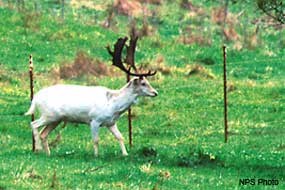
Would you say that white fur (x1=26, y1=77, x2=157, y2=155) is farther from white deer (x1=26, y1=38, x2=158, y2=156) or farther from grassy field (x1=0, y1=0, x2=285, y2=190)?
grassy field (x1=0, y1=0, x2=285, y2=190)

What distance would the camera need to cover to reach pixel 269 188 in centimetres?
1504

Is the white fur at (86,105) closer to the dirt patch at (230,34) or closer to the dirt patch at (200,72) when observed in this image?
the dirt patch at (200,72)

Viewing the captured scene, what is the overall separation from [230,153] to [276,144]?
7.90ft

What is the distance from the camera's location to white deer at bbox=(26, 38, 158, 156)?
18.9 meters

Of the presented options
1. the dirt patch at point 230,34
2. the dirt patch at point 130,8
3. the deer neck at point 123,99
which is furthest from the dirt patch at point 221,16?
the deer neck at point 123,99

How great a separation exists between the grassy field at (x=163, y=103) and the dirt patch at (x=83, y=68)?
10.9 inches

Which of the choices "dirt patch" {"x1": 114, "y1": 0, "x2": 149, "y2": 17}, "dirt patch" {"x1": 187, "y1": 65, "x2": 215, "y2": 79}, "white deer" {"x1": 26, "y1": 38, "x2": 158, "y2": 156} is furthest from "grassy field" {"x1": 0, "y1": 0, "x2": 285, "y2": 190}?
"white deer" {"x1": 26, "y1": 38, "x2": 158, "y2": 156}

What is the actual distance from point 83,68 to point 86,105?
14.1 meters

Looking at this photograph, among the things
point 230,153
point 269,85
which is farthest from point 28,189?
point 269,85

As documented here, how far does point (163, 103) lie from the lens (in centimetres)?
2780

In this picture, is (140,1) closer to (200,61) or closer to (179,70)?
(200,61)

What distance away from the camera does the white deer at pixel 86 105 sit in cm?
1892

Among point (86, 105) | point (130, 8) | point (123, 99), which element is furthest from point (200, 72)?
point (130, 8)

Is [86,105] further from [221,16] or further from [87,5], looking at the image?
[221,16]
